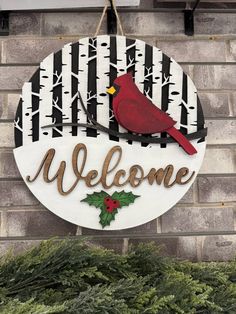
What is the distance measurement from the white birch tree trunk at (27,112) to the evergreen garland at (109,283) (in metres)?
0.33

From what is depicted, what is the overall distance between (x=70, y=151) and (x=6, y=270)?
38cm

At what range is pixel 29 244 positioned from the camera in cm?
142

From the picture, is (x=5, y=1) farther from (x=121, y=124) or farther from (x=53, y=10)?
(x=121, y=124)

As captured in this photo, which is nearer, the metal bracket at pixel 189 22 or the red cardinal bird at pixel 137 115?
the red cardinal bird at pixel 137 115

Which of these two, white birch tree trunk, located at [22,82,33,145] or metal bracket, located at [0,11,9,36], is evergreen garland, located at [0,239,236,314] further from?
metal bracket, located at [0,11,9,36]

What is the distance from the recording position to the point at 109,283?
125 centimetres

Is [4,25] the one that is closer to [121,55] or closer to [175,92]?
[121,55]

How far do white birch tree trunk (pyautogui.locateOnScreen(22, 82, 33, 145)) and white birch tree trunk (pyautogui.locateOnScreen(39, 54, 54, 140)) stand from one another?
0.10ft

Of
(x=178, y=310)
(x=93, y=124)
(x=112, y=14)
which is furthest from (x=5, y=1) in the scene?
(x=178, y=310)

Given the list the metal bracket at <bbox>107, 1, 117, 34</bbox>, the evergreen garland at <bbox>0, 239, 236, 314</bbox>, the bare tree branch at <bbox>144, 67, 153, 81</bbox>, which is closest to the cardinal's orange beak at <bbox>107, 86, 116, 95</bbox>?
the bare tree branch at <bbox>144, 67, 153, 81</bbox>

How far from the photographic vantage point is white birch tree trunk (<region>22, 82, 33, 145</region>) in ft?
4.61

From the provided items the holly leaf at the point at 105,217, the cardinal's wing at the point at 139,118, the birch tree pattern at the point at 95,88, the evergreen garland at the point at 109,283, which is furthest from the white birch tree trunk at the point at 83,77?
the evergreen garland at the point at 109,283

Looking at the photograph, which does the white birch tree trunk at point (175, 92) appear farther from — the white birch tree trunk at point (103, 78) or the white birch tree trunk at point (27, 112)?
the white birch tree trunk at point (27, 112)

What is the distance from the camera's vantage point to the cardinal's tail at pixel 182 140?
4.61 ft
